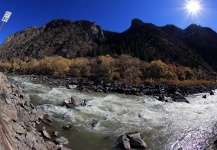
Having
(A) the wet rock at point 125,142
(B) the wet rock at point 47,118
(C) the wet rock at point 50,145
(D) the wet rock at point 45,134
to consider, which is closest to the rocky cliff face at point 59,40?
(B) the wet rock at point 47,118

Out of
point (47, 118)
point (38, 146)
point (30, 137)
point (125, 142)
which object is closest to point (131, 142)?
point (125, 142)

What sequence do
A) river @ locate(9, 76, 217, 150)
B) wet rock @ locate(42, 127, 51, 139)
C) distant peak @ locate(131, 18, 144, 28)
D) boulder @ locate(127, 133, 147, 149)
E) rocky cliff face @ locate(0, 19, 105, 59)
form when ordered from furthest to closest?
distant peak @ locate(131, 18, 144, 28) < rocky cliff face @ locate(0, 19, 105, 59) < river @ locate(9, 76, 217, 150) < wet rock @ locate(42, 127, 51, 139) < boulder @ locate(127, 133, 147, 149)

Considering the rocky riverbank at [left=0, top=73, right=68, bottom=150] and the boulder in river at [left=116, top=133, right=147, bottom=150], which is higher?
the rocky riverbank at [left=0, top=73, right=68, bottom=150]

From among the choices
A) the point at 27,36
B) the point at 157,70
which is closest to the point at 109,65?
the point at 157,70

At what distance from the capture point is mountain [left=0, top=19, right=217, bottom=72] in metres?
110

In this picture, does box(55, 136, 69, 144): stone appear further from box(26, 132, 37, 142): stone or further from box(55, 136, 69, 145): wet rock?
box(26, 132, 37, 142): stone

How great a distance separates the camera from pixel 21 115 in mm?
13273

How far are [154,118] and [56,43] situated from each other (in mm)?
143709

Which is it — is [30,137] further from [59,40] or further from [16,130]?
[59,40]

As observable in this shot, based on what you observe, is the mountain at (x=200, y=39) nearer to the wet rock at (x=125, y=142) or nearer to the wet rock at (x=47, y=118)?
the wet rock at (x=125, y=142)

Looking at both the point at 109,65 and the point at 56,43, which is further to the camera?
the point at 56,43

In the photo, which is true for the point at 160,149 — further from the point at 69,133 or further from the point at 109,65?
the point at 109,65

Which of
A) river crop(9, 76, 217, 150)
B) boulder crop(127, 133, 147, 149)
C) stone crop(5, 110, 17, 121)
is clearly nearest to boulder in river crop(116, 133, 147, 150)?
boulder crop(127, 133, 147, 149)

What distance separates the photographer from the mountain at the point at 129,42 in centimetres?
10962
